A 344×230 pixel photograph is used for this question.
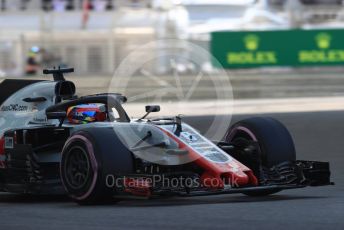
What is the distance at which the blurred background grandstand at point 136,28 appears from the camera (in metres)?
27.2

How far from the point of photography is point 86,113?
922 cm

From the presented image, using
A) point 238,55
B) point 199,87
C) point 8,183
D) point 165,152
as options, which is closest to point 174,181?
point 165,152

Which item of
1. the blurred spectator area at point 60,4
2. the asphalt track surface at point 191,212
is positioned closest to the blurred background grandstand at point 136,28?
the blurred spectator area at point 60,4

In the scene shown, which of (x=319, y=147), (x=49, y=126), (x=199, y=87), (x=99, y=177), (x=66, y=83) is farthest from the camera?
(x=199, y=87)

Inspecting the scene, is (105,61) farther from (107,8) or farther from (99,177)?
(99,177)

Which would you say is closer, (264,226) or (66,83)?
(264,226)

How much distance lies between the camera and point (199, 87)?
1016 inches

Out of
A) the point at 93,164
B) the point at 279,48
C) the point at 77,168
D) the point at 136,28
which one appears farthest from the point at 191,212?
the point at 136,28

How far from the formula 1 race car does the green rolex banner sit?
18.7 meters

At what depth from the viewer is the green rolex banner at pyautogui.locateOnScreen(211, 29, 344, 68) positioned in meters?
28.1

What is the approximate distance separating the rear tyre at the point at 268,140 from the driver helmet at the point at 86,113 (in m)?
1.42

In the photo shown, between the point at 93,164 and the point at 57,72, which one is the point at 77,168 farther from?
the point at 57,72

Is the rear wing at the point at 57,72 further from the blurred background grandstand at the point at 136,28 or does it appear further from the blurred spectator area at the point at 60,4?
the blurred spectator area at the point at 60,4

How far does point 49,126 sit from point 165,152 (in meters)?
1.53
